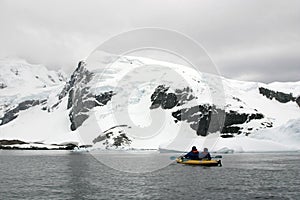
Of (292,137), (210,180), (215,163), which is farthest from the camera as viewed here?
(292,137)

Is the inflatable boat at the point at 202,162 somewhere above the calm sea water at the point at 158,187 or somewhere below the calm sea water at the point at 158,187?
above

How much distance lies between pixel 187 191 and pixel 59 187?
16083mm

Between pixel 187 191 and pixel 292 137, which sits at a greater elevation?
pixel 292 137

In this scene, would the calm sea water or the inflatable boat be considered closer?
the calm sea water

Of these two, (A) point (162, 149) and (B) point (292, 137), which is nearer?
(B) point (292, 137)

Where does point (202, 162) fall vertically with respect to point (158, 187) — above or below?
above

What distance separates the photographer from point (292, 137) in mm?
135625

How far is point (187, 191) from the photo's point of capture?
4138cm

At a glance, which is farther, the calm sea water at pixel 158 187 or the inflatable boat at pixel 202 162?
the inflatable boat at pixel 202 162

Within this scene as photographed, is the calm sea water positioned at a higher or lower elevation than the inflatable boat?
lower

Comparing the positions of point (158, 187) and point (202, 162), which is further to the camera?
point (202, 162)

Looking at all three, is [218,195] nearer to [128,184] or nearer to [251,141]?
[128,184]

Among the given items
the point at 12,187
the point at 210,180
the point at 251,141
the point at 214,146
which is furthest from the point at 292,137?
the point at 12,187

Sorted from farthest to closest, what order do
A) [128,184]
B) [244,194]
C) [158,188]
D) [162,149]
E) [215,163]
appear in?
[162,149] → [215,163] → [128,184] → [158,188] → [244,194]
